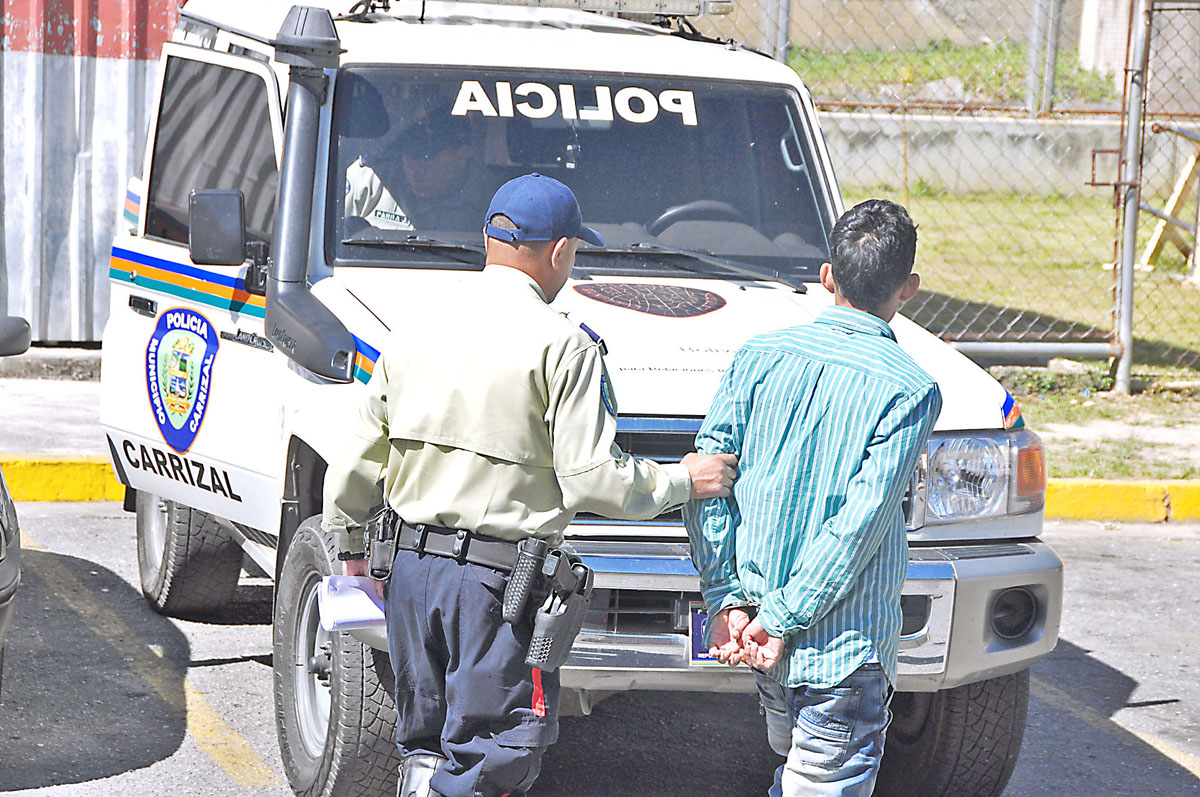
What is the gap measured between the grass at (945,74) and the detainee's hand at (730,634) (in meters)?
16.1

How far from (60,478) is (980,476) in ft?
16.7

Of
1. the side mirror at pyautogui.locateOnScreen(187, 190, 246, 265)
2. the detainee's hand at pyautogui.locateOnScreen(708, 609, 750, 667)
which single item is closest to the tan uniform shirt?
the detainee's hand at pyautogui.locateOnScreen(708, 609, 750, 667)

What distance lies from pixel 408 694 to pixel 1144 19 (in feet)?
26.3

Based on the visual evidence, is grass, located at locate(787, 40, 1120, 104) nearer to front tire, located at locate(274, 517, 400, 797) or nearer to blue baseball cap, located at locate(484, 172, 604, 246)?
front tire, located at locate(274, 517, 400, 797)

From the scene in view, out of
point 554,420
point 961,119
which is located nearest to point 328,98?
point 554,420

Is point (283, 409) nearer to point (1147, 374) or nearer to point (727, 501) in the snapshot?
point (727, 501)

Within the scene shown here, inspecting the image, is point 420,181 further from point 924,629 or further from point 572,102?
point 924,629

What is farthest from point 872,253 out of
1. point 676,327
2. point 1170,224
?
point 1170,224

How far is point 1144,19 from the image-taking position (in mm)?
9781

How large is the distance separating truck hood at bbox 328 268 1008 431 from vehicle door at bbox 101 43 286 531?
18.5 inches

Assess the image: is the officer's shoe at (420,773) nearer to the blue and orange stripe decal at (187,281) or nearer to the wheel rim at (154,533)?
the blue and orange stripe decal at (187,281)

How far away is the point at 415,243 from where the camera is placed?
477 cm

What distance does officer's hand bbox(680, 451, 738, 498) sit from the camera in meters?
3.15

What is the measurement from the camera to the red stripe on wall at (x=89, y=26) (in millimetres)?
9648
